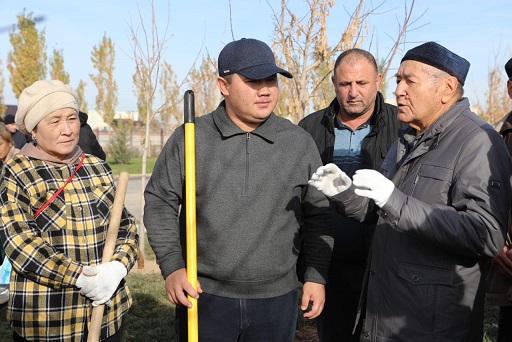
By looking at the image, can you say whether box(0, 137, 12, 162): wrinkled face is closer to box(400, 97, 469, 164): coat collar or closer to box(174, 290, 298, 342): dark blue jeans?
box(174, 290, 298, 342): dark blue jeans

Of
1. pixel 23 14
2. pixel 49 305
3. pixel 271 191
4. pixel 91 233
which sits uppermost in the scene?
pixel 23 14

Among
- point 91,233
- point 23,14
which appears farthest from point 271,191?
point 23,14

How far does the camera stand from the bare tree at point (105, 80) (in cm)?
2972

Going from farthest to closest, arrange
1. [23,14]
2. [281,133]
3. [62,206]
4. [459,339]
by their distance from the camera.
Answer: [23,14], [281,133], [62,206], [459,339]

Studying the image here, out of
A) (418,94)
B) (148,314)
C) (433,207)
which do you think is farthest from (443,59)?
(148,314)

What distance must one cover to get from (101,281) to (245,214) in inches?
29.2

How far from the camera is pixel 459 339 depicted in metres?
2.34

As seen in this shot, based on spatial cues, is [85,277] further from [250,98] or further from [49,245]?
[250,98]

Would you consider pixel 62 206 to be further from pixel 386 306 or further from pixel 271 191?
pixel 386 306

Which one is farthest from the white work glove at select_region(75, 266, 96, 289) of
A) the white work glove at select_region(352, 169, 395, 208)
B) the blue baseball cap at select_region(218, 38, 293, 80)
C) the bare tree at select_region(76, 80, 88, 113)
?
the bare tree at select_region(76, 80, 88, 113)

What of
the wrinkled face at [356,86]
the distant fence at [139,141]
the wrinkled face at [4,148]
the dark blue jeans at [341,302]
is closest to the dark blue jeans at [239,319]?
the dark blue jeans at [341,302]

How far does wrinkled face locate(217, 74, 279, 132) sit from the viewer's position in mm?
2635

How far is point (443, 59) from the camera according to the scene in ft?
7.93

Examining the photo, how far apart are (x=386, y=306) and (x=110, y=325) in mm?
1354
